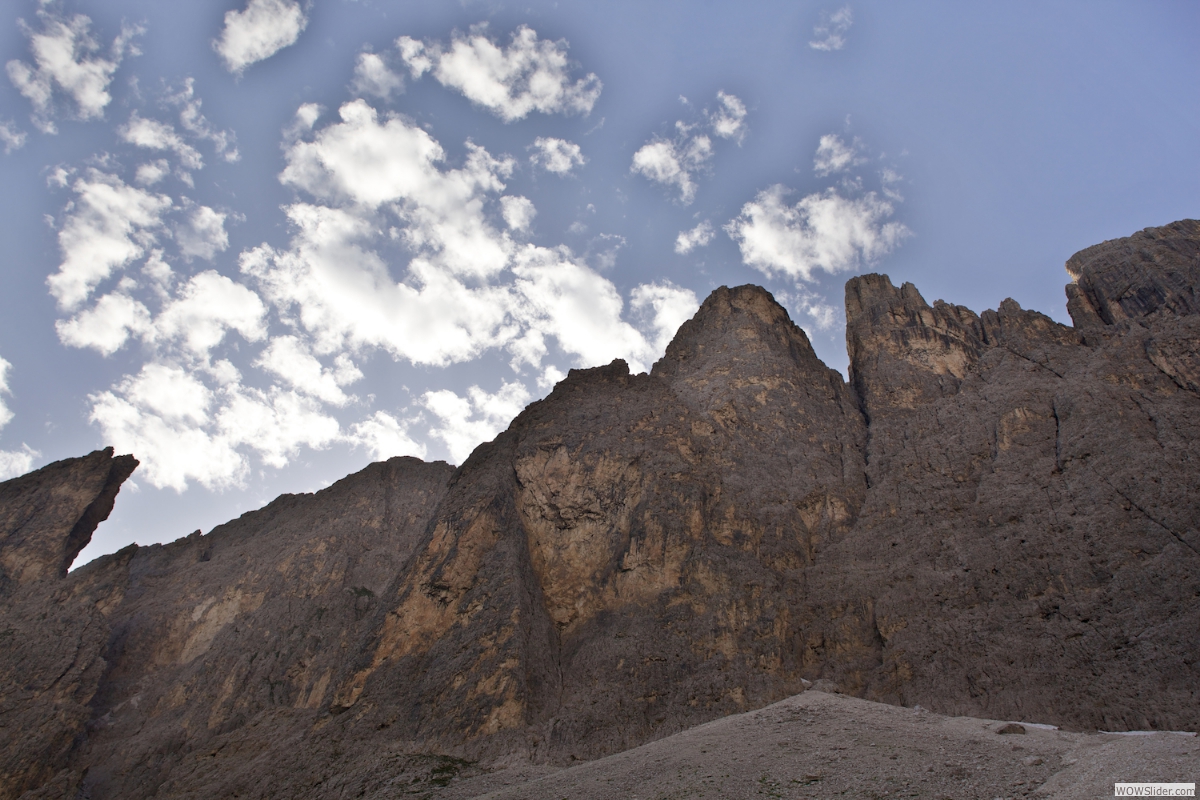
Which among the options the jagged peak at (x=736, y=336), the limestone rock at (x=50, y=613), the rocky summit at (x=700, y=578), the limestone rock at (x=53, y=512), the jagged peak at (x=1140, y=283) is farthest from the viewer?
the limestone rock at (x=53, y=512)

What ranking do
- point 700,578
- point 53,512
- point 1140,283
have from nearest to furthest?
1. point 700,578
2. point 1140,283
3. point 53,512

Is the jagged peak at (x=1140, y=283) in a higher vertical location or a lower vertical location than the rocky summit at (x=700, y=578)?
higher

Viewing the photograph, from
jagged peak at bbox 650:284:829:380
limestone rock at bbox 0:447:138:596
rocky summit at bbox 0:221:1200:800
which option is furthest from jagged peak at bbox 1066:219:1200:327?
limestone rock at bbox 0:447:138:596

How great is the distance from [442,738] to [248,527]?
51.3m

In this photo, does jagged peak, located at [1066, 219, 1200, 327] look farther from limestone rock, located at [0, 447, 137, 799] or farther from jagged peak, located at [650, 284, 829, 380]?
limestone rock, located at [0, 447, 137, 799]

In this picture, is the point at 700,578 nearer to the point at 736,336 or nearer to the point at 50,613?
the point at 736,336

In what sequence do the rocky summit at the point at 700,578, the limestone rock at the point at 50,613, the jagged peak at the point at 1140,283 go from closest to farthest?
the rocky summit at the point at 700,578
the limestone rock at the point at 50,613
the jagged peak at the point at 1140,283

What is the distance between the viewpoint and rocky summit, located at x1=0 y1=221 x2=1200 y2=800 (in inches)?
1357

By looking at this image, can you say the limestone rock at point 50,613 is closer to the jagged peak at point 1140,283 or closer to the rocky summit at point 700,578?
the rocky summit at point 700,578

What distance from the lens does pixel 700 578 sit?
43.5m

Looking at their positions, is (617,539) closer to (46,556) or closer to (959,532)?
(959,532)

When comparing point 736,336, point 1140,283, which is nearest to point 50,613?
point 736,336

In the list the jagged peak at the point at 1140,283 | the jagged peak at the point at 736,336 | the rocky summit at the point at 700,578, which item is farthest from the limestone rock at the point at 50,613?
the jagged peak at the point at 1140,283

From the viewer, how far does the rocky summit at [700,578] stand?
3447cm
